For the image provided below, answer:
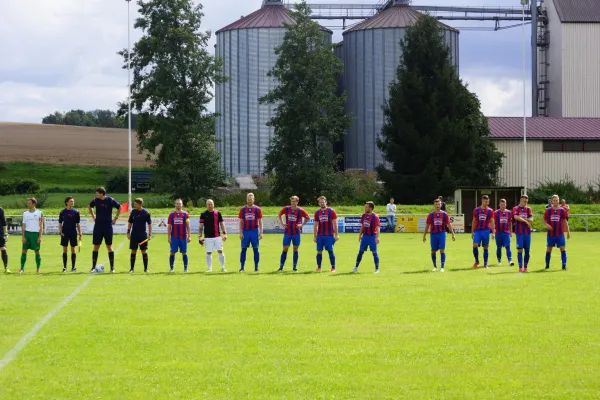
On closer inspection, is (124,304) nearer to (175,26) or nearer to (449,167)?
(449,167)

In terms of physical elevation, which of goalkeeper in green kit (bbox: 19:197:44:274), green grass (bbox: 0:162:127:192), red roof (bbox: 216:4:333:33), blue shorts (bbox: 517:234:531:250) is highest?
red roof (bbox: 216:4:333:33)

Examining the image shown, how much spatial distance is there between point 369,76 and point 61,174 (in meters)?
40.3

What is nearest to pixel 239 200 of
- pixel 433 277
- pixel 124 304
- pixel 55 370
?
pixel 433 277

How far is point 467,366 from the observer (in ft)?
32.1

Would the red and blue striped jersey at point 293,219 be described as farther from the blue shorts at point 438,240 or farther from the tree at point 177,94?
the tree at point 177,94

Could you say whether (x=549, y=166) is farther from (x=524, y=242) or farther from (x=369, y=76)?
(x=524, y=242)

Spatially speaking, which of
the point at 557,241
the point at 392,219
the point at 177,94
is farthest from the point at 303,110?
the point at 557,241

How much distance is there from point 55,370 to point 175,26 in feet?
199

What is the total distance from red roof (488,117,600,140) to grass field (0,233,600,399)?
4906 centimetres

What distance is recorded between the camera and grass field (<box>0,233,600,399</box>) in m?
8.83

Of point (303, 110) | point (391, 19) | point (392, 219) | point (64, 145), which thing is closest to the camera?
point (392, 219)

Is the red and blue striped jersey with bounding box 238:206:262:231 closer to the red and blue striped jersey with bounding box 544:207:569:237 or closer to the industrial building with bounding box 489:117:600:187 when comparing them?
the red and blue striped jersey with bounding box 544:207:569:237

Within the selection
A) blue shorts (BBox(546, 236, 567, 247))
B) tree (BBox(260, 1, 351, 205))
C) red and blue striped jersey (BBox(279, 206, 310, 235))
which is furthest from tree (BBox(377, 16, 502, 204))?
red and blue striped jersey (BBox(279, 206, 310, 235))

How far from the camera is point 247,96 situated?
77750mm
